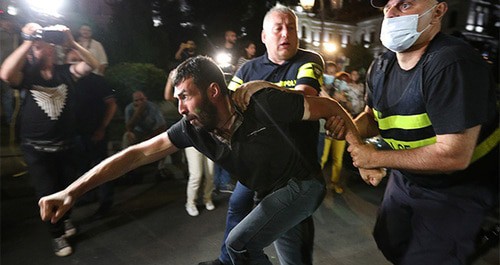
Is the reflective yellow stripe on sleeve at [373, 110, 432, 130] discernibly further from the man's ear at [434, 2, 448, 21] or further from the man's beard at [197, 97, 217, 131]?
the man's beard at [197, 97, 217, 131]

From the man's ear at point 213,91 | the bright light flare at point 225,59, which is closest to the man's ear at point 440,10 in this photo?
the man's ear at point 213,91

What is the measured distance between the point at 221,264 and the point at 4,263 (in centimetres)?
190

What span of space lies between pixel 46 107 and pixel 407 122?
120 inches

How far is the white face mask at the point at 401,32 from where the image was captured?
1708 mm

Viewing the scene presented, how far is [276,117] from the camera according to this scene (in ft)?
6.56

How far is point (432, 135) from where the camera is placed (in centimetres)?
165

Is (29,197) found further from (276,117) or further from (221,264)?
(276,117)

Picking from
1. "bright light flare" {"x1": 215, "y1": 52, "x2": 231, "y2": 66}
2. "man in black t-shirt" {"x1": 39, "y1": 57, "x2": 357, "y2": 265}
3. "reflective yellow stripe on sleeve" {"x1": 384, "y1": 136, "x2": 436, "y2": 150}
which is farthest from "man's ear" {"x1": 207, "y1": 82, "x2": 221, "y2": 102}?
"bright light flare" {"x1": 215, "y1": 52, "x2": 231, "y2": 66}

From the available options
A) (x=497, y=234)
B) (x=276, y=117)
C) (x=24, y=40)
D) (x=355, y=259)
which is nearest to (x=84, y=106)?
(x=24, y=40)

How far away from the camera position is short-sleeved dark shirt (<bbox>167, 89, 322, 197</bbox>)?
78.9 inches

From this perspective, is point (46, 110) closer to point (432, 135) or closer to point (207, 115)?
point (207, 115)

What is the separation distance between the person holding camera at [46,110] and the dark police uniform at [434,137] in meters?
2.79

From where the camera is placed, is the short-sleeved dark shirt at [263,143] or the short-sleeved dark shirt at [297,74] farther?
the short-sleeved dark shirt at [297,74]

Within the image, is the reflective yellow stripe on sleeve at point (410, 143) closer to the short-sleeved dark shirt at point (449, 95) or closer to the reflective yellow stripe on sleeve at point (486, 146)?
the short-sleeved dark shirt at point (449, 95)
